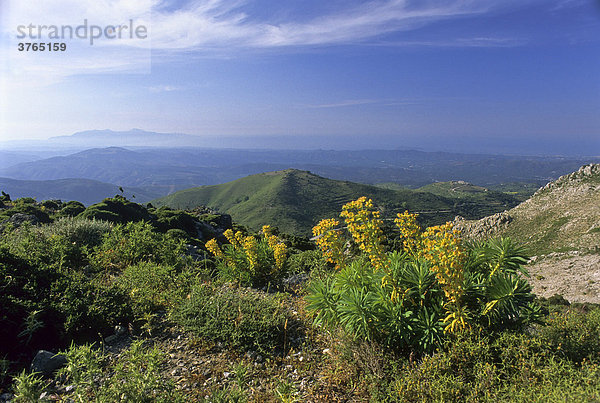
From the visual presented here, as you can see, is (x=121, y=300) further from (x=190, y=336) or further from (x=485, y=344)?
(x=485, y=344)

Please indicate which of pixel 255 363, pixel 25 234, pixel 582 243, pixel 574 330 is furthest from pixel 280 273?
pixel 582 243

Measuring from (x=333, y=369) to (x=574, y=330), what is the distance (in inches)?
122

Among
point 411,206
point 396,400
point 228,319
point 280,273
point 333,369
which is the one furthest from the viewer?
point 411,206

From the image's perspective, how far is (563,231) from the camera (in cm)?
4509

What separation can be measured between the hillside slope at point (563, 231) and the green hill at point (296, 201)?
54.1m

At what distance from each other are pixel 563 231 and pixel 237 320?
57.1 metres

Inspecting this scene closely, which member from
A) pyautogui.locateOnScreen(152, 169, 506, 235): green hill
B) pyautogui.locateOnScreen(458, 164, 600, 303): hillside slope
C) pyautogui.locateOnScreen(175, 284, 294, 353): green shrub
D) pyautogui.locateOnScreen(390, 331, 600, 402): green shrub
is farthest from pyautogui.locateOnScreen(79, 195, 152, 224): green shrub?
pyautogui.locateOnScreen(152, 169, 506, 235): green hill

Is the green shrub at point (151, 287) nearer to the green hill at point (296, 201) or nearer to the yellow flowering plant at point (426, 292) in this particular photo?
the yellow flowering plant at point (426, 292)

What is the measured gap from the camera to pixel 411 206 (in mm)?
151125

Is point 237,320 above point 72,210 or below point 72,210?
above

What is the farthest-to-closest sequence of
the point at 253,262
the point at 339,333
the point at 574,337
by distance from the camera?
the point at 253,262 < the point at 339,333 < the point at 574,337

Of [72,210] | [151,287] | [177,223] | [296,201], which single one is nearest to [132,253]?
[151,287]

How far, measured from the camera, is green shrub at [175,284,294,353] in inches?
190

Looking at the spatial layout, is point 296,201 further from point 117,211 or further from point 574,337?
point 574,337
